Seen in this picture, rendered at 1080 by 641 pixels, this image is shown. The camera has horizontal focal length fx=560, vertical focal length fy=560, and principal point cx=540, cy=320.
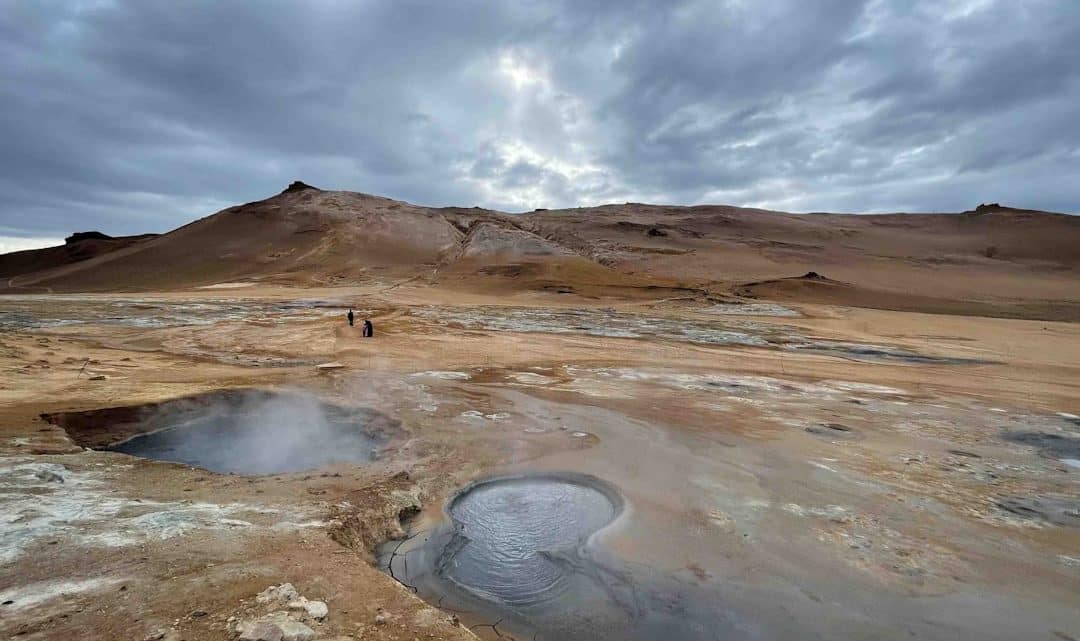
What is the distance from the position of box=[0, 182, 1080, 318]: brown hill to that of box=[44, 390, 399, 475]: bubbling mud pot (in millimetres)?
26570

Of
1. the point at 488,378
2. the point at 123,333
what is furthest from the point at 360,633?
the point at 123,333

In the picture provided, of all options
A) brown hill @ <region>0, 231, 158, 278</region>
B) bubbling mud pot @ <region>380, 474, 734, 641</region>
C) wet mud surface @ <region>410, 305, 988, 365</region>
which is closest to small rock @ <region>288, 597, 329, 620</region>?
bubbling mud pot @ <region>380, 474, 734, 641</region>

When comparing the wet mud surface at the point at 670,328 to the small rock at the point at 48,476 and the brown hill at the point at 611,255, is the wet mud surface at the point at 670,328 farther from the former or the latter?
the small rock at the point at 48,476

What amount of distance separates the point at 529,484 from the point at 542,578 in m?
1.83

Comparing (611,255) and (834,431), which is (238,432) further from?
(611,255)

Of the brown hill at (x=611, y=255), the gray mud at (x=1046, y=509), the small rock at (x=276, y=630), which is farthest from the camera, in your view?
the brown hill at (x=611, y=255)

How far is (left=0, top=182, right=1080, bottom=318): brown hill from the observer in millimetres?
35344

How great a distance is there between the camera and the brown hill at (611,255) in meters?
35.3

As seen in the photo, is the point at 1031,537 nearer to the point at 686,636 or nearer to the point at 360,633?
the point at 686,636

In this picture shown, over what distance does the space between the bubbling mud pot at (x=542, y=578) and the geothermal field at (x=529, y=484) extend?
3 centimetres

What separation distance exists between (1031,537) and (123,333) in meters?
20.5

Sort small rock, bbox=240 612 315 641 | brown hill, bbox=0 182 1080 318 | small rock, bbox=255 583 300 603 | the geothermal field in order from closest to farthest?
1. small rock, bbox=240 612 315 641
2. small rock, bbox=255 583 300 603
3. the geothermal field
4. brown hill, bbox=0 182 1080 318

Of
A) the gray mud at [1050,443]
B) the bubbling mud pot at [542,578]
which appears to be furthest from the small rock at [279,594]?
the gray mud at [1050,443]

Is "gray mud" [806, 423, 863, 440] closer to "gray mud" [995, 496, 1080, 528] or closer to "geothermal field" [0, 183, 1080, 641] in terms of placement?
"geothermal field" [0, 183, 1080, 641]
